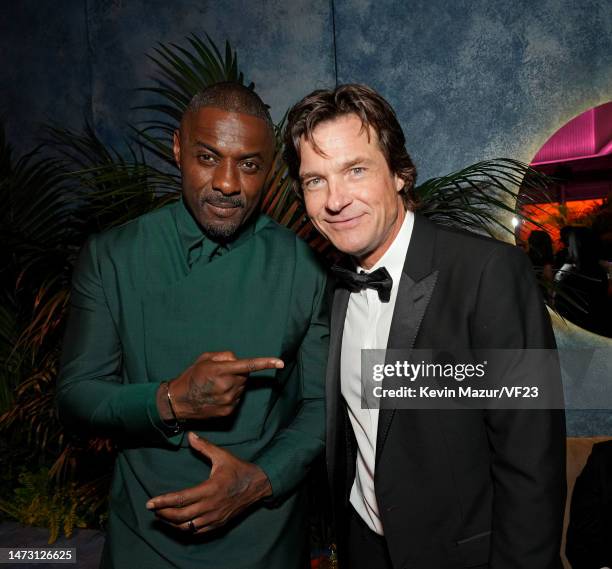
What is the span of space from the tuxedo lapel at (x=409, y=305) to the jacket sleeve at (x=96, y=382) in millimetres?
516

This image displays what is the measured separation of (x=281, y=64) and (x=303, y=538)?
3.12 meters

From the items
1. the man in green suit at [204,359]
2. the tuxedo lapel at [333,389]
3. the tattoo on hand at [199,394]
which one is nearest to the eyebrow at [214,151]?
the man in green suit at [204,359]

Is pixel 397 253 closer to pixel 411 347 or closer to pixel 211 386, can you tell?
pixel 411 347

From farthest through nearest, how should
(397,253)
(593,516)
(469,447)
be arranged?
(593,516), (397,253), (469,447)

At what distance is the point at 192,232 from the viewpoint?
1562 mm

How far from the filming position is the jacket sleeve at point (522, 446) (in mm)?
1254

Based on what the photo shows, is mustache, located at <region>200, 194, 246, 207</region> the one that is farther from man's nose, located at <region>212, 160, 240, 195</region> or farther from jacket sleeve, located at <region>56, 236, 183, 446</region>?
jacket sleeve, located at <region>56, 236, 183, 446</region>

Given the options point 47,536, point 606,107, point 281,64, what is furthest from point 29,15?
point 606,107

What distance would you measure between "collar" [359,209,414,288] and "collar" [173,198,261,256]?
373 mm

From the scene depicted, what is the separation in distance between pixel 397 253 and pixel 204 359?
2.07ft

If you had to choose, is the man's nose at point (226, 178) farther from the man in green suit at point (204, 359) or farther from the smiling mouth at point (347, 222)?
the smiling mouth at point (347, 222)

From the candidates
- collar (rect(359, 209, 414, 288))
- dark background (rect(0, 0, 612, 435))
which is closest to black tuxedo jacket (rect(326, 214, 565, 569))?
collar (rect(359, 209, 414, 288))

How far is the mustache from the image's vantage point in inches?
59.4

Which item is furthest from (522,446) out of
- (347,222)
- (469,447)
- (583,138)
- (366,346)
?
(583,138)
